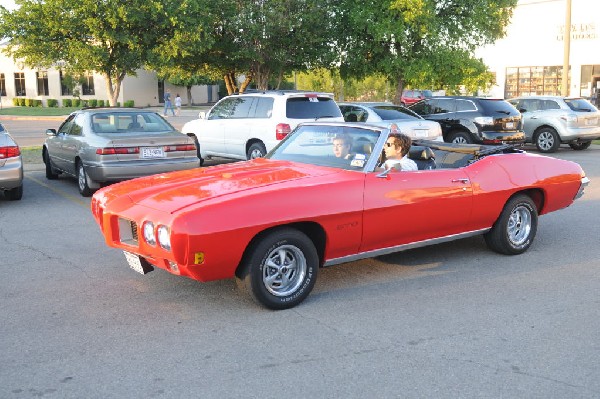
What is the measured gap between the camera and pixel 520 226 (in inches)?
277

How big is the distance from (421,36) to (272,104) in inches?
412

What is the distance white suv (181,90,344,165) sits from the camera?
1286 centimetres

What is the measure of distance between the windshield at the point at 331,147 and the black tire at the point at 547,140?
44.7ft

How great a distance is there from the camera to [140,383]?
12.7ft

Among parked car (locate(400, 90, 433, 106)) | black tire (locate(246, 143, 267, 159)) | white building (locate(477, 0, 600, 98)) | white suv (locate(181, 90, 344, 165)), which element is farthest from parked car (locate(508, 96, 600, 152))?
white building (locate(477, 0, 600, 98))

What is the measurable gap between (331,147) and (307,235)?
1100mm

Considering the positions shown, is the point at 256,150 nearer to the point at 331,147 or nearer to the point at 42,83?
the point at 331,147

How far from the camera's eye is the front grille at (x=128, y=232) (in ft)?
17.1

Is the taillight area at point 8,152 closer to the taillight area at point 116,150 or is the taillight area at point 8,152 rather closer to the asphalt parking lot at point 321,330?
the taillight area at point 116,150

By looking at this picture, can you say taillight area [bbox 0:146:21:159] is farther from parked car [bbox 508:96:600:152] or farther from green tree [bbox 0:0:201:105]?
parked car [bbox 508:96:600:152]

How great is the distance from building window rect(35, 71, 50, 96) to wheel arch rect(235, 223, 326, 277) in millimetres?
56184

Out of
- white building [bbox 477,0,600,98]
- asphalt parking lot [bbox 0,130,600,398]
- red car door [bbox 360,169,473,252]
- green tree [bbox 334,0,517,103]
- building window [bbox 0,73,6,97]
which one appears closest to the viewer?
asphalt parking lot [bbox 0,130,600,398]

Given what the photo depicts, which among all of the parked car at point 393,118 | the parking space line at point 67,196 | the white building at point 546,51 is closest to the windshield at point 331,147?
the parking space line at point 67,196

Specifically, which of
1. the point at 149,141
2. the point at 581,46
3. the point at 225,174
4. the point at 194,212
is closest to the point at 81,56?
the point at 149,141
